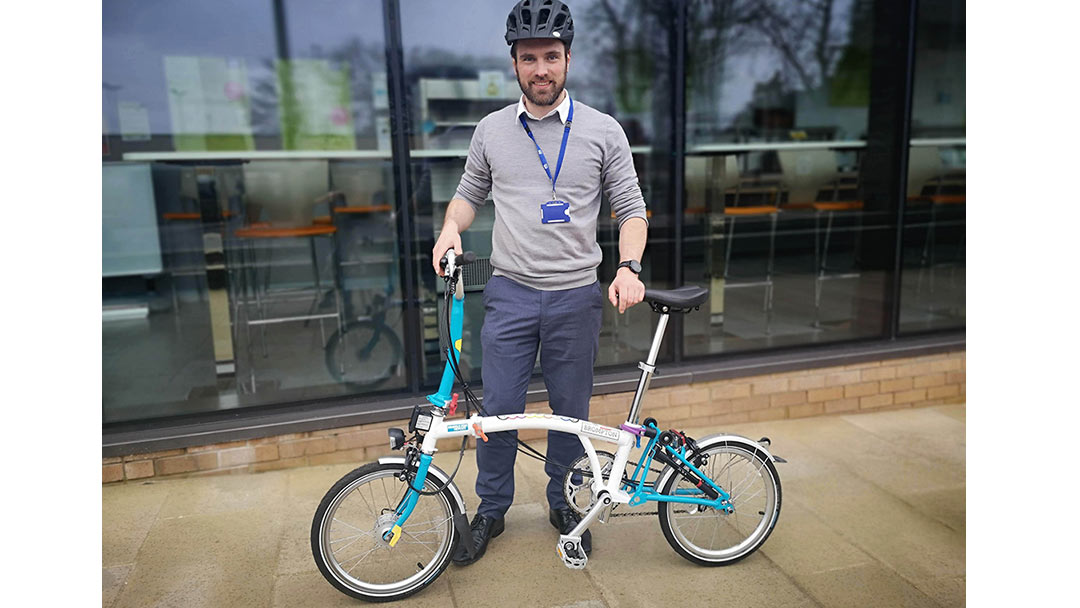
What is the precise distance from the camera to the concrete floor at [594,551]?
121 inches

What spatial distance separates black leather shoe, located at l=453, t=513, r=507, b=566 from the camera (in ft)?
10.6

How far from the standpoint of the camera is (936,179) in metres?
5.61

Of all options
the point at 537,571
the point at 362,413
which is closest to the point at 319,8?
the point at 362,413

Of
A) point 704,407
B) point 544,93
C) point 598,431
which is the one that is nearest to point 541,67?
point 544,93

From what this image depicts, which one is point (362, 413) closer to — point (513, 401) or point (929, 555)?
point (513, 401)

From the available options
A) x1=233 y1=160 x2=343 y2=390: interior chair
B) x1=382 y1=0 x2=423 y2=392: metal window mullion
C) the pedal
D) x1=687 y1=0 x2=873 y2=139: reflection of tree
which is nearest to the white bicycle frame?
the pedal

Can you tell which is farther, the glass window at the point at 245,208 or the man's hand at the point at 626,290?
the glass window at the point at 245,208

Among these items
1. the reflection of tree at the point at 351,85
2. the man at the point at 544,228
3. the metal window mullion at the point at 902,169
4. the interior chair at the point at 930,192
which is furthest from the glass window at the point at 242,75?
the interior chair at the point at 930,192

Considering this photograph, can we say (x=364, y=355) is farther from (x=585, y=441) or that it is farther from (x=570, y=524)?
(x=585, y=441)

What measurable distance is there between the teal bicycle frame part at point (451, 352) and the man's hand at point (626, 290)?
0.57 meters

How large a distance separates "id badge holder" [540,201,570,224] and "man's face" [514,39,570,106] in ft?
1.22

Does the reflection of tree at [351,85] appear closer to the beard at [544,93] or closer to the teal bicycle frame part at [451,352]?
the beard at [544,93]

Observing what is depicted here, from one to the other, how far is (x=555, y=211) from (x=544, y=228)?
0.27 ft

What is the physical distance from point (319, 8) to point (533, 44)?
6.25ft
